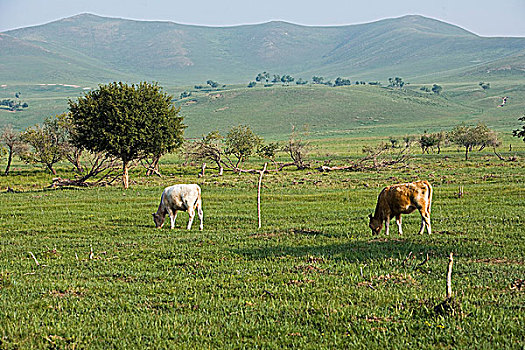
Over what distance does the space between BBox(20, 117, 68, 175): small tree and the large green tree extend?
48.0ft

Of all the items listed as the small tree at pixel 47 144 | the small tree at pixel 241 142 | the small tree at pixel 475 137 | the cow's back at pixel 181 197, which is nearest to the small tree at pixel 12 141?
the small tree at pixel 47 144

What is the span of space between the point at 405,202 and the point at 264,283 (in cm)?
832

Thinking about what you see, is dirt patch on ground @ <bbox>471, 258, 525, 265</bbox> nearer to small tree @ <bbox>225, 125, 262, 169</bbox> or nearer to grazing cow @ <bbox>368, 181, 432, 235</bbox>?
grazing cow @ <bbox>368, 181, 432, 235</bbox>

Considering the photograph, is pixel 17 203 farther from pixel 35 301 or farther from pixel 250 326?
pixel 250 326

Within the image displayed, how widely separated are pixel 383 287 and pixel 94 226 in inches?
627

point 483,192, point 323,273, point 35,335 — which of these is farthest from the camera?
point 483,192

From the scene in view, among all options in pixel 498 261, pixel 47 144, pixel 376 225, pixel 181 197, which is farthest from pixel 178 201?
pixel 47 144

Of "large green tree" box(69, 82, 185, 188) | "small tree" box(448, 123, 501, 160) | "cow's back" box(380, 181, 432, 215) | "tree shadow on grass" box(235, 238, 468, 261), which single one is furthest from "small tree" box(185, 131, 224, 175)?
"small tree" box(448, 123, 501, 160)

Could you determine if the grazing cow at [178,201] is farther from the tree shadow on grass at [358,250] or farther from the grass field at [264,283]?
the tree shadow on grass at [358,250]

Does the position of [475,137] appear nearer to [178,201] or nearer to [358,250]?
[178,201]

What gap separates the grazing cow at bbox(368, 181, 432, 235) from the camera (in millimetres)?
18719

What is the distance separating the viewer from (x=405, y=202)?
61.8 ft

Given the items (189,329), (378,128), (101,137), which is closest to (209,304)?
(189,329)

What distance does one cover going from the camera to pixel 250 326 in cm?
975
